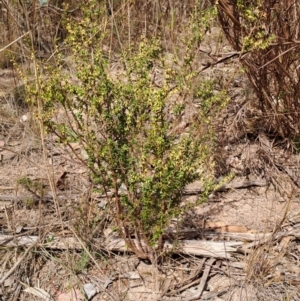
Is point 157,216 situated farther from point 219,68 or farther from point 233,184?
point 219,68

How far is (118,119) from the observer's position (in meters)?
1.69

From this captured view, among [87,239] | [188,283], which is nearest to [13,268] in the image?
[87,239]

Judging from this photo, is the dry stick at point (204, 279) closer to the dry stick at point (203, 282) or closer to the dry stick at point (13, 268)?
the dry stick at point (203, 282)

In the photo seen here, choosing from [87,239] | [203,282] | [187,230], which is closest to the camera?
[203,282]

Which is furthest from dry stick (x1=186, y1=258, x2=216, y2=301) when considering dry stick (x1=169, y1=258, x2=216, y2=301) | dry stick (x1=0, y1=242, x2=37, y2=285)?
dry stick (x1=0, y1=242, x2=37, y2=285)

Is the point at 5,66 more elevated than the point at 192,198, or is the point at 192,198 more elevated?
the point at 5,66

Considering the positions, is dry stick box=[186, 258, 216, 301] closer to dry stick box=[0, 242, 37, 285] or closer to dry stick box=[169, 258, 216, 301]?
dry stick box=[169, 258, 216, 301]

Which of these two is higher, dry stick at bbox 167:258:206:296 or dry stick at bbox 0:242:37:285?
dry stick at bbox 0:242:37:285

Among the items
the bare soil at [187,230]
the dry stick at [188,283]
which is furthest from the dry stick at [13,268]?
the dry stick at [188,283]

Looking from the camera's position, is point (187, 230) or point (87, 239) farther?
point (187, 230)

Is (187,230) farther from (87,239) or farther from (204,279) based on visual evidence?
(87,239)

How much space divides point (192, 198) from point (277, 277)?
2.17ft

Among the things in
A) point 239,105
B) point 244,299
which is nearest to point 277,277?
point 244,299

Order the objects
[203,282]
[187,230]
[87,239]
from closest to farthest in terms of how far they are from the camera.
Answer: [203,282]
[87,239]
[187,230]
